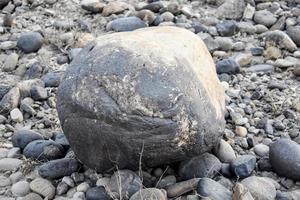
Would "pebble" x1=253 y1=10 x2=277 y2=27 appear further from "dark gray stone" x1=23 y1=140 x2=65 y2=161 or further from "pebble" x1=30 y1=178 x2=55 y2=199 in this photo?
"pebble" x1=30 y1=178 x2=55 y2=199

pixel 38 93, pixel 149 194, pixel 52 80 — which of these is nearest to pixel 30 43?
pixel 52 80

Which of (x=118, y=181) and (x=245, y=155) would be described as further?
(x=245, y=155)

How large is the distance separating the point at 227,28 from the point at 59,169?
2836 mm

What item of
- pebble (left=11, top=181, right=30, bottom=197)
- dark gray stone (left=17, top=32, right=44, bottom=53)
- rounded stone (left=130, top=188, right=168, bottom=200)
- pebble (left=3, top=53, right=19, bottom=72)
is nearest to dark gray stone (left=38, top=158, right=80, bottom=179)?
pebble (left=11, top=181, right=30, bottom=197)

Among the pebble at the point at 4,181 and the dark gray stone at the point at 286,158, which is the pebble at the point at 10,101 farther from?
the dark gray stone at the point at 286,158

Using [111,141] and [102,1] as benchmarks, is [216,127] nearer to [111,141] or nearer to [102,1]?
[111,141]

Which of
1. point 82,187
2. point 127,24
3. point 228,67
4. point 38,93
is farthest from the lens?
point 127,24

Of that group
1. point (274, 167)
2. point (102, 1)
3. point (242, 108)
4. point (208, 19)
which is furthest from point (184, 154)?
point (102, 1)

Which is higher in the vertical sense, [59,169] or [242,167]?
[242,167]

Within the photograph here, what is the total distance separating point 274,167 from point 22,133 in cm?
187

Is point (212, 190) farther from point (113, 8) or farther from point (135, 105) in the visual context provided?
point (113, 8)

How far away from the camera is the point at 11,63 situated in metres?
5.36

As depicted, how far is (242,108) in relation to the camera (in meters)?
4.55

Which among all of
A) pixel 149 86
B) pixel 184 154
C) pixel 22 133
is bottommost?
pixel 22 133
